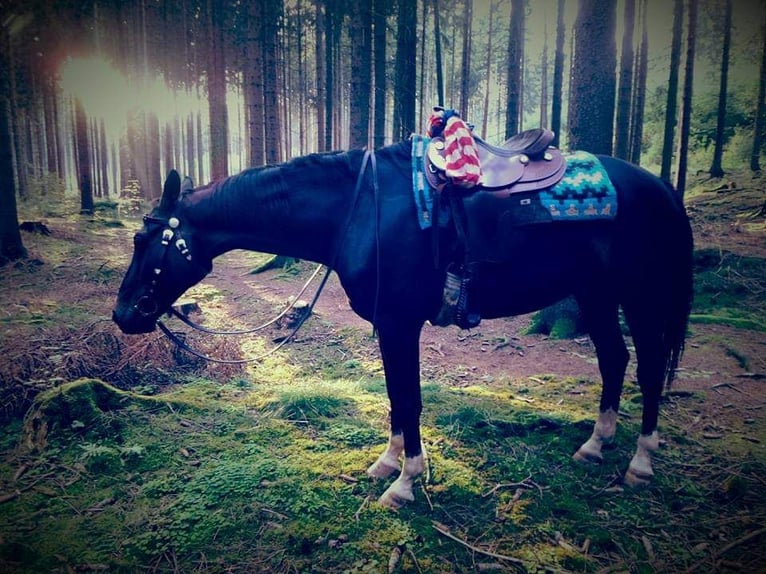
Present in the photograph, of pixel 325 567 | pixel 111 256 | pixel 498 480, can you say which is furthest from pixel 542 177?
pixel 111 256

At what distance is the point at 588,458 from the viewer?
3.77 m

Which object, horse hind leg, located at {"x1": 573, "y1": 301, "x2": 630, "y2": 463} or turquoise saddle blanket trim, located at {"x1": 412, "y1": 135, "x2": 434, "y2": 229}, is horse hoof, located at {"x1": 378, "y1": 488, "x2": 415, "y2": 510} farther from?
turquoise saddle blanket trim, located at {"x1": 412, "y1": 135, "x2": 434, "y2": 229}

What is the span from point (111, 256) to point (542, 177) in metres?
14.0

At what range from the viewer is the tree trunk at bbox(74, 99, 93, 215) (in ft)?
62.4

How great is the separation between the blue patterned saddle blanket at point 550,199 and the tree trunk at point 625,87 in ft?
49.6

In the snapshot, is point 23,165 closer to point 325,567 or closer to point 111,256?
point 111,256

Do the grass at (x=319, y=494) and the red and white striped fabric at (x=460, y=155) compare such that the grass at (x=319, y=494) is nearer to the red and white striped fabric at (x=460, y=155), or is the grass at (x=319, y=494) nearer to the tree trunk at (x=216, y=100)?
the red and white striped fabric at (x=460, y=155)

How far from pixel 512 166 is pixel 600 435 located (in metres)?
2.58

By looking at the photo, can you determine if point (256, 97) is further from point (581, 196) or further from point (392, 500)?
point (392, 500)

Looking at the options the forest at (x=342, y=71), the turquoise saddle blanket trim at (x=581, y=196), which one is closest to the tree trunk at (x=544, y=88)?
the forest at (x=342, y=71)

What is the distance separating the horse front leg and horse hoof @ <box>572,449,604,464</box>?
1442mm

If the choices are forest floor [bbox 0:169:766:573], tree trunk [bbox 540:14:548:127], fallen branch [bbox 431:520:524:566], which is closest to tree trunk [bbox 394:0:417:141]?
forest floor [bbox 0:169:766:573]

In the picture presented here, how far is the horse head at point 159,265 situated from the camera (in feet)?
10.7

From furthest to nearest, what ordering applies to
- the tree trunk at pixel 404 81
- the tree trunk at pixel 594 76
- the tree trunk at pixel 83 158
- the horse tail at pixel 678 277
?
the tree trunk at pixel 83 158
the tree trunk at pixel 404 81
the tree trunk at pixel 594 76
the horse tail at pixel 678 277
